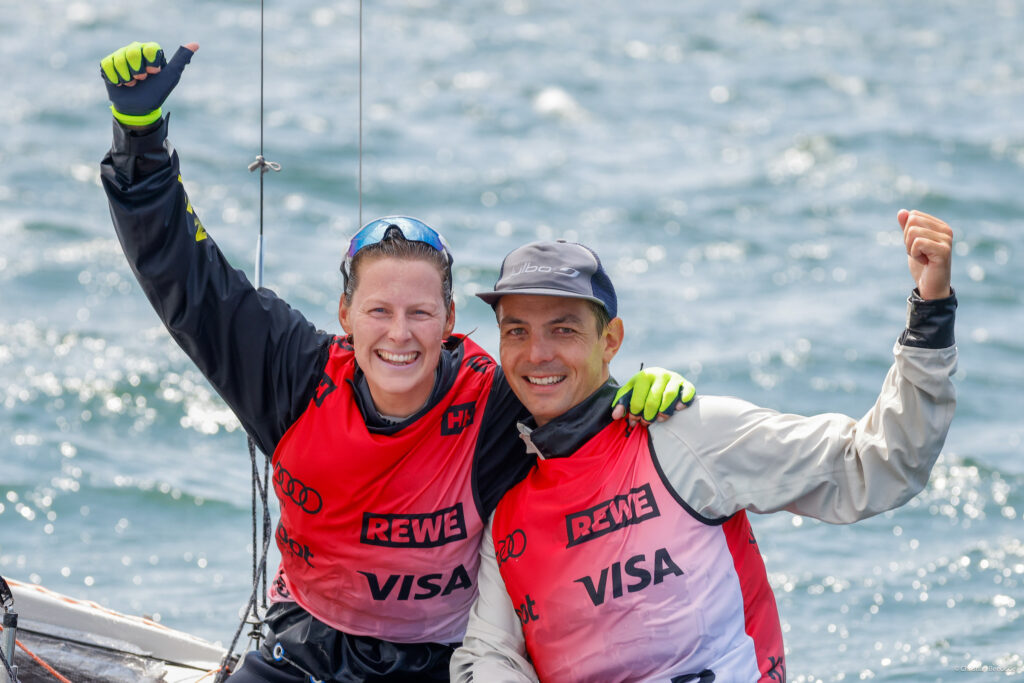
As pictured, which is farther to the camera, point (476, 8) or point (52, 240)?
point (476, 8)

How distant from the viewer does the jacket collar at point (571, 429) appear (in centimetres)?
314

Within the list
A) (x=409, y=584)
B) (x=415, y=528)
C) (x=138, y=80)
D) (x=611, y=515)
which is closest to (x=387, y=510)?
(x=415, y=528)

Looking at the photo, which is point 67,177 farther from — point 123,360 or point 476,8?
point 476,8

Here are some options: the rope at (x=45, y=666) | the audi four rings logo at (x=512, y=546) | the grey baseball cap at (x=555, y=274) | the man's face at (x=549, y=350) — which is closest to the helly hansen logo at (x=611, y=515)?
the audi four rings logo at (x=512, y=546)

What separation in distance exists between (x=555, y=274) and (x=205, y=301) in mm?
921

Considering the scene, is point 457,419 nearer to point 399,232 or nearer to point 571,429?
point 571,429

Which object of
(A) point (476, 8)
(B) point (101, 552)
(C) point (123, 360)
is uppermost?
(A) point (476, 8)

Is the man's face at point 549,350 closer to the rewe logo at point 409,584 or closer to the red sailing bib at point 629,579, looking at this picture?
the red sailing bib at point 629,579

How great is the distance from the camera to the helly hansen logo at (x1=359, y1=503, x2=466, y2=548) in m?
3.27

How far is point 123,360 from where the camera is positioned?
8469mm

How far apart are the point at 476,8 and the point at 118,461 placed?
12.4 meters

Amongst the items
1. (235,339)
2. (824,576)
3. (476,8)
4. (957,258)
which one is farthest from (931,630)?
(476,8)

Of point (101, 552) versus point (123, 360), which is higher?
point (123, 360)

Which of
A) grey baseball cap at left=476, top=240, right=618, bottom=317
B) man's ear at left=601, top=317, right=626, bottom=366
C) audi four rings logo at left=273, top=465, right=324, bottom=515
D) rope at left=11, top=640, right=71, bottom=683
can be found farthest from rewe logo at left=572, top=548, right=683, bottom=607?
rope at left=11, top=640, right=71, bottom=683
